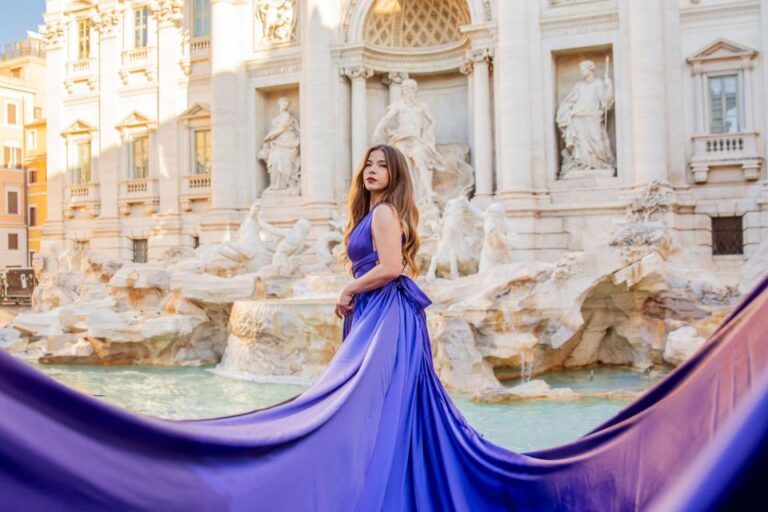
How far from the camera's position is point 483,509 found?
270 cm

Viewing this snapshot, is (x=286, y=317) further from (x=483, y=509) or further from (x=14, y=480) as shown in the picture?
(x=14, y=480)

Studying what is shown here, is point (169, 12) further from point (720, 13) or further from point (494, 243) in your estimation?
point (720, 13)

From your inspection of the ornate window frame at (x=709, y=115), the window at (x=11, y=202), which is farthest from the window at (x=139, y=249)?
the window at (x=11, y=202)

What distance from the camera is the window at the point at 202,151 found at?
65.7 ft

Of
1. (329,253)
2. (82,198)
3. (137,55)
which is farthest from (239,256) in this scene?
(82,198)

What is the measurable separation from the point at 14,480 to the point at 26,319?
1467cm

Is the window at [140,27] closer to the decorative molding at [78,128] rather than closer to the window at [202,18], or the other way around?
the window at [202,18]

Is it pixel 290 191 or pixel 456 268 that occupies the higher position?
pixel 290 191

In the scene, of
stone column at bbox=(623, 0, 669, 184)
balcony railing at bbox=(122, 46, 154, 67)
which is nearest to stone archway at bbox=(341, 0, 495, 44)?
stone column at bbox=(623, 0, 669, 184)

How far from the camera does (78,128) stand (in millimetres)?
22000

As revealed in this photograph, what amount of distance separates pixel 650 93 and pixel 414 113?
189 inches

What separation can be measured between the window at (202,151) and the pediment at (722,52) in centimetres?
1263

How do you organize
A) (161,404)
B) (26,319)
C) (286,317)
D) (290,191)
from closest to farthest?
(161,404), (286,317), (26,319), (290,191)

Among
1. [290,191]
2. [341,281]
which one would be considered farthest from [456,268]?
[290,191]
